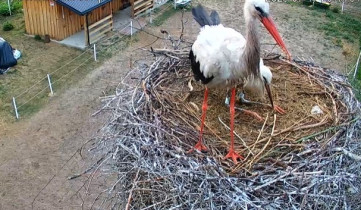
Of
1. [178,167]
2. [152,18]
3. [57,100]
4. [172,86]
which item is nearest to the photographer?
[178,167]

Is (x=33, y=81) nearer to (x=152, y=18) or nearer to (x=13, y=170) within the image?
(x=13, y=170)

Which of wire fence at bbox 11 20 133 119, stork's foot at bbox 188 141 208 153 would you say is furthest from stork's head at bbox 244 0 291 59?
wire fence at bbox 11 20 133 119

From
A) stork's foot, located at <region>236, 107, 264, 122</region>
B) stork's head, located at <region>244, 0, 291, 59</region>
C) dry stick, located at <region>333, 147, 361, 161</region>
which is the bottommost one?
stork's foot, located at <region>236, 107, 264, 122</region>

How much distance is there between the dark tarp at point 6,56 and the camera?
14.0 m

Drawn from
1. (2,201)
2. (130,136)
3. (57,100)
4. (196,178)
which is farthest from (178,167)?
(57,100)

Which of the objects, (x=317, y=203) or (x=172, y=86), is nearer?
(x=317, y=203)

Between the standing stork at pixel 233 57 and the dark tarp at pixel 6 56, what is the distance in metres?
8.70

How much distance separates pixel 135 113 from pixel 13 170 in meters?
4.91

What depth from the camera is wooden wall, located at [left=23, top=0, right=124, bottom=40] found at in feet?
51.2

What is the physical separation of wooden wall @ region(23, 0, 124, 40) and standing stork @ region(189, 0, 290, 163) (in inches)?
380

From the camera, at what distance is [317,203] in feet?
18.2

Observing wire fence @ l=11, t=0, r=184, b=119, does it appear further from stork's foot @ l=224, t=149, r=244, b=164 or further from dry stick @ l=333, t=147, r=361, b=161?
dry stick @ l=333, t=147, r=361, b=161

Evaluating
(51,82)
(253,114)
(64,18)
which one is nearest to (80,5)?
(64,18)

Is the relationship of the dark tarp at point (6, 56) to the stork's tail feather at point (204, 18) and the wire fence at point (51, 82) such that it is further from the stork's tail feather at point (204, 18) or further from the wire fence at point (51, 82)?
the stork's tail feather at point (204, 18)
